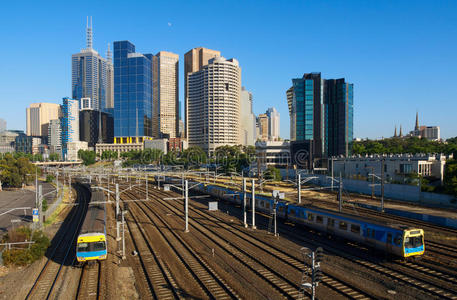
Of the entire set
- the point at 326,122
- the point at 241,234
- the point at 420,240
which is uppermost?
the point at 326,122

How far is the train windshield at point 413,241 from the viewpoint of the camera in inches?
993

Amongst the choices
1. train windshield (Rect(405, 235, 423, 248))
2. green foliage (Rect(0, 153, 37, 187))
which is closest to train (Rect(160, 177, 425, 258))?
train windshield (Rect(405, 235, 423, 248))

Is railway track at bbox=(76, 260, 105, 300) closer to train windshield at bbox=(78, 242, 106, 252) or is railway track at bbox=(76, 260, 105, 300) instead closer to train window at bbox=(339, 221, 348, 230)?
train windshield at bbox=(78, 242, 106, 252)

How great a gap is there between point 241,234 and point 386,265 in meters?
15.3

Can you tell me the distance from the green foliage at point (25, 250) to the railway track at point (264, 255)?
634 inches

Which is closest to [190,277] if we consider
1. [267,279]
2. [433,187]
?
[267,279]

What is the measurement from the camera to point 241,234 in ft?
117

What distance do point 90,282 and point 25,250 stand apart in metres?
9.09

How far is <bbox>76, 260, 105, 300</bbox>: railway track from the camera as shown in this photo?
66.9ft

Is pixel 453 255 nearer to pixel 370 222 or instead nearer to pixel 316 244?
pixel 370 222

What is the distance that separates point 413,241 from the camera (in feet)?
83.9

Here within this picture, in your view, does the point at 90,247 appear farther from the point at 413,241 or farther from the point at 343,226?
the point at 413,241

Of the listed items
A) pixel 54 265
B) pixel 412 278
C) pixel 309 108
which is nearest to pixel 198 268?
pixel 54 265

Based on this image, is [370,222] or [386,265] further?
[370,222]
